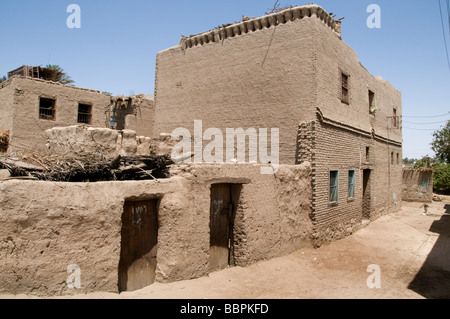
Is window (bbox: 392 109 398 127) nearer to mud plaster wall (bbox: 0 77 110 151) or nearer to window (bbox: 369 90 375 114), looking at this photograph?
window (bbox: 369 90 375 114)

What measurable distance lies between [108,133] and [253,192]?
372cm

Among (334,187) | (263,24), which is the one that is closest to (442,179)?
(334,187)

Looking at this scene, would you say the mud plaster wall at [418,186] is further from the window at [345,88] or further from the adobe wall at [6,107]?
the adobe wall at [6,107]

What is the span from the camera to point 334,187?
1058 centimetres

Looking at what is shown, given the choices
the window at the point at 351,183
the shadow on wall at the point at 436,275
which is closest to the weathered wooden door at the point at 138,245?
the shadow on wall at the point at 436,275

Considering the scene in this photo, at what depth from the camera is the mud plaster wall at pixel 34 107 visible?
11612 millimetres

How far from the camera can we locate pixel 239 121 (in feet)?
35.4

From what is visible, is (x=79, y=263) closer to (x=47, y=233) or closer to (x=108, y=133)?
(x=47, y=233)

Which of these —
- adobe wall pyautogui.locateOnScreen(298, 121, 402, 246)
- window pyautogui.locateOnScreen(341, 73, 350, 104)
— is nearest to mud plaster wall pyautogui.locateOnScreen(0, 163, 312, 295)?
adobe wall pyautogui.locateOnScreen(298, 121, 402, 246)

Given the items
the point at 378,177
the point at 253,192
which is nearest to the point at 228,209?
the point at 253,192

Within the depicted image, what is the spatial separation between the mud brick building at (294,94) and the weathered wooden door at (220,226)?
10.6ft

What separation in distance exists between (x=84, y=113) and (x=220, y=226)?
378 inches

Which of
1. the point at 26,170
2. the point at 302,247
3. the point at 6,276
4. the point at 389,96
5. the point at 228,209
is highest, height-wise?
the point at 389,96

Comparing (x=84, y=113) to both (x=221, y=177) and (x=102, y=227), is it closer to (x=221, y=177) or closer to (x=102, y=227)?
(x=221, y=177)
